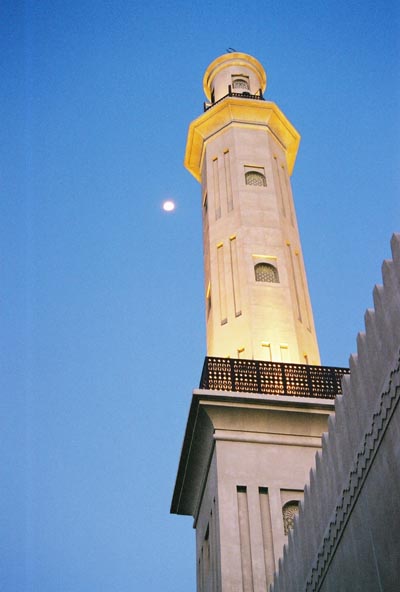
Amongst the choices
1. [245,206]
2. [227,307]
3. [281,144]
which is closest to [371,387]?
[227,307]

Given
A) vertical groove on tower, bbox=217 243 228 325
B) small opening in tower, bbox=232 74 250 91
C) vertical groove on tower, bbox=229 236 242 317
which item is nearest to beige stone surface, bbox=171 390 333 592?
vertical groove on tower, bbox=229 236 242 317

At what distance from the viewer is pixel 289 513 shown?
15.2 m

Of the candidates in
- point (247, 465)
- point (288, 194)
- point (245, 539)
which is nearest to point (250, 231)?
point (288, 194)

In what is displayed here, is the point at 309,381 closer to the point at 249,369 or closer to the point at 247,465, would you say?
the point at 249,369

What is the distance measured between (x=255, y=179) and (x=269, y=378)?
27.2 feet

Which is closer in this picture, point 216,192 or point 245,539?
point 245,539

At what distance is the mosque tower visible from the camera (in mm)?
14969

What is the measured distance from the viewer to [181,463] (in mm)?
17297

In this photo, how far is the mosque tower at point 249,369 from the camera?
15.0 meters

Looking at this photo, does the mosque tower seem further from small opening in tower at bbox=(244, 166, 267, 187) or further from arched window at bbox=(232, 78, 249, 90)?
arched window at bbox=(232, 78, 249, 90)

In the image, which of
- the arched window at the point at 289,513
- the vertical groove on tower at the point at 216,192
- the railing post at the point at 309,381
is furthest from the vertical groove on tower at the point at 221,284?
the arched window at the point at 289,513

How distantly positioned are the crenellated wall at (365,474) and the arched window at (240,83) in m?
20.3

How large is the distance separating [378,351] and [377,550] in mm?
1983

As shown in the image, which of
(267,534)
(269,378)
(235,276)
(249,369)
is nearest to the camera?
(267,534)
